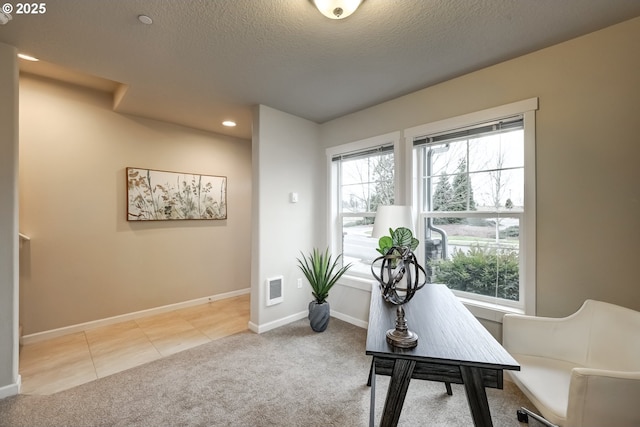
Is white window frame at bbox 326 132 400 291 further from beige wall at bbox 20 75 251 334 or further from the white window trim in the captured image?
beige wall at bbox 20 75 251 334

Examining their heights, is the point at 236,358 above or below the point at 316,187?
below

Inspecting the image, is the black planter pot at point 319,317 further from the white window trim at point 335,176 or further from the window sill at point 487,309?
the window sill at point 487,309

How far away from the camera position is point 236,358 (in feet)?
7.60

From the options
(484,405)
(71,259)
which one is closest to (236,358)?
(484,405)

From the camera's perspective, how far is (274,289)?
2975 millimetres

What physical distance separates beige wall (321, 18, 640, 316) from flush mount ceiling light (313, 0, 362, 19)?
4.60 feet

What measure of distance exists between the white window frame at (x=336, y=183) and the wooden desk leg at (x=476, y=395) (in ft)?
6.00

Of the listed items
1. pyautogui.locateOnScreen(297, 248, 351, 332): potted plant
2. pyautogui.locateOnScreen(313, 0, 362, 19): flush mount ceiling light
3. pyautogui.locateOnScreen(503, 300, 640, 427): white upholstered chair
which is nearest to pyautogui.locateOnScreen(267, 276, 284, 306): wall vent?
pyautogui.locateOnScreen(297, 248, 351, 332): potted plant

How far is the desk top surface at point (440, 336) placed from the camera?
1.06 meters

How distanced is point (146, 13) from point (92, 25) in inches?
16.4

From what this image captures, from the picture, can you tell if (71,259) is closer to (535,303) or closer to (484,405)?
(484,405)

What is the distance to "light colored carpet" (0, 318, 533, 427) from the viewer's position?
5.29ft

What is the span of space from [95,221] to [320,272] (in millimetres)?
2633


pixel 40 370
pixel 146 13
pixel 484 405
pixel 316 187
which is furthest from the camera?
pixel 316 187
